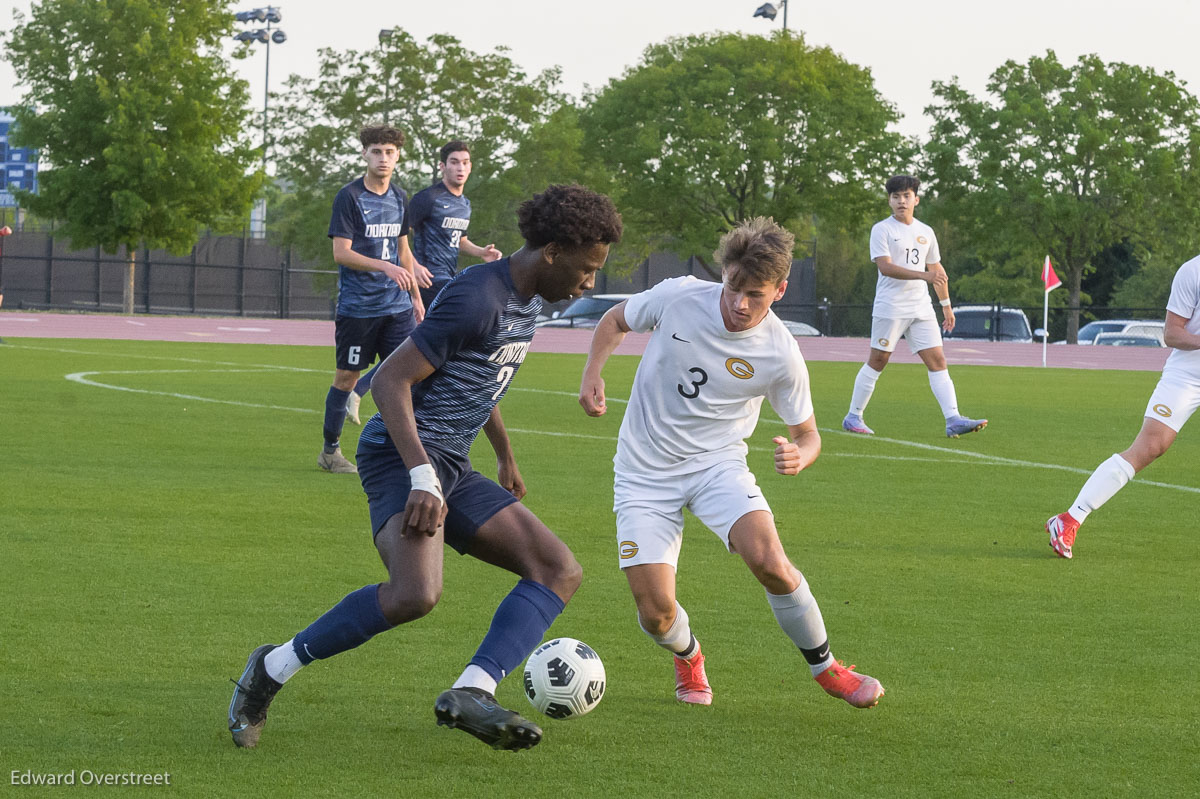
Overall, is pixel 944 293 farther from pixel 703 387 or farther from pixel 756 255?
pixel 756 255

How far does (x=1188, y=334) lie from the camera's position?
25.1 ft

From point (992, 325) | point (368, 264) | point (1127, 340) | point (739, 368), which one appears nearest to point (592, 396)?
point (739, 368)

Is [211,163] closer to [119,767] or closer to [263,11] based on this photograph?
[263,11]

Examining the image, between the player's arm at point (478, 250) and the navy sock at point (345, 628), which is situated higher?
the player's arm at point (478, 250)

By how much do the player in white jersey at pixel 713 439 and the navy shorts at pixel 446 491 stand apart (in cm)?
57

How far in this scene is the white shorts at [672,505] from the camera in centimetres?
483

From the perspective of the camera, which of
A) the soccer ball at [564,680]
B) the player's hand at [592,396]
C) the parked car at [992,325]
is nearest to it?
the soccer ball at [564,680]

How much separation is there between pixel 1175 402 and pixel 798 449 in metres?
3.77

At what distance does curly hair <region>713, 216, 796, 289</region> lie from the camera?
4.76 metres

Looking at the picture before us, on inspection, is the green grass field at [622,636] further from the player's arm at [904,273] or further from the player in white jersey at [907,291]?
the player's arm at [904,273]

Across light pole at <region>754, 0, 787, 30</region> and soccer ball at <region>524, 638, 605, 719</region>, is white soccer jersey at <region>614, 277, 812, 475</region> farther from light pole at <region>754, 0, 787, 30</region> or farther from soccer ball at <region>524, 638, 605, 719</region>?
light pole at <region>754, 0, 787, 30</region>

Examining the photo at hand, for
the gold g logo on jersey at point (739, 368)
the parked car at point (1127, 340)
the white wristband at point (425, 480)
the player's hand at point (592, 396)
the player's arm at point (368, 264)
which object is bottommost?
the parked car at point (1127, 340)

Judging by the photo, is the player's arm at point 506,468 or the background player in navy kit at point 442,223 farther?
the background player in navy kit at point 442,223

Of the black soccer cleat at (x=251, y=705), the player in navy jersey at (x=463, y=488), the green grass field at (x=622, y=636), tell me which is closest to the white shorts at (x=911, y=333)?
the green grass field at (x=622, y=636)
